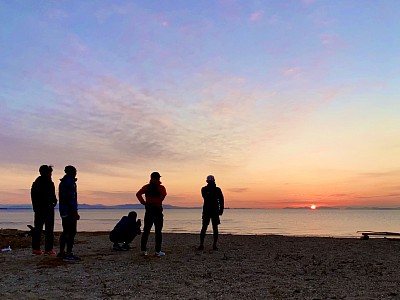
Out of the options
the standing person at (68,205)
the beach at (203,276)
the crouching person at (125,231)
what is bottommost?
the beach at (203,276)

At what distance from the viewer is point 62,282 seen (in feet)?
25.5

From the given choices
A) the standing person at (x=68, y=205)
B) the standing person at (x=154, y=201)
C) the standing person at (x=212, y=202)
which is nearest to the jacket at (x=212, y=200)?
the standing person at (x=212, y=202)

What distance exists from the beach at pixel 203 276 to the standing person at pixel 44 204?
1.91 feet

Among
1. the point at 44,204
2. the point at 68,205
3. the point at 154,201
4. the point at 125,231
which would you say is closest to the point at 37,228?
the point at 44,204

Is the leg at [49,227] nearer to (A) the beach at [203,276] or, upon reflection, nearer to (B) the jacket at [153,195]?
(A) the beach at [203,276]

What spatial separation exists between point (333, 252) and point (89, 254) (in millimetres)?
7852

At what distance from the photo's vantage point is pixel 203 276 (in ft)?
27.6

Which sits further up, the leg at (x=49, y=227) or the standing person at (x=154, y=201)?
the standing person at (x=154, y=201)

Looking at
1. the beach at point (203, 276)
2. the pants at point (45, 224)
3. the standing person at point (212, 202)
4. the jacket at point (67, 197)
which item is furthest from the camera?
the standing person at point (212, 202)

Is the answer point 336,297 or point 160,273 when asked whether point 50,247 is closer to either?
point 160,273

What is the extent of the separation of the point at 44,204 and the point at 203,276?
5493mm

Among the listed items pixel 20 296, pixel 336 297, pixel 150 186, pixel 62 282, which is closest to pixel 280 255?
pixel 150 186

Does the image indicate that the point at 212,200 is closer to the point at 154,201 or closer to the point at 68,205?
the point at 154,201

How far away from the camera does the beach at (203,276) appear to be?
6.86 metres
